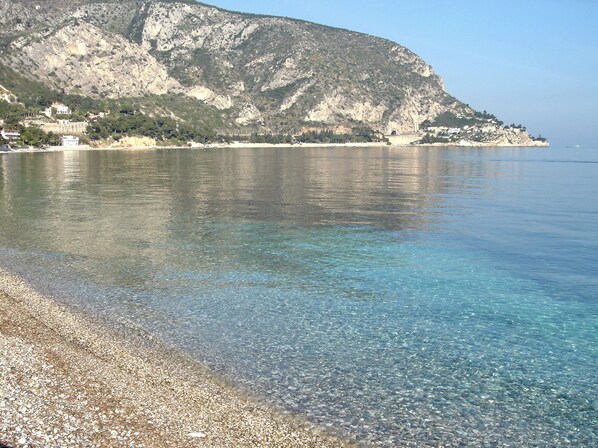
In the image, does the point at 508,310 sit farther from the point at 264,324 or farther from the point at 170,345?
the point at 170,345

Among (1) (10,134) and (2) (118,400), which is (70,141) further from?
(2) (118,400)

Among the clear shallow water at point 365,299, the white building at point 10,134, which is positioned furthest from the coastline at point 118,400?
the white building at point 10,134

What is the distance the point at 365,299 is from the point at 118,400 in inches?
426

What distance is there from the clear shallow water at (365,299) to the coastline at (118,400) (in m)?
0.90

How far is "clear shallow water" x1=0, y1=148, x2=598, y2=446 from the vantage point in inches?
487

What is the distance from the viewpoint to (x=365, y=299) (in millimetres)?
20312

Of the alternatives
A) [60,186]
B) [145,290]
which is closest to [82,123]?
[60,186]

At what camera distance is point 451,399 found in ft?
41.3

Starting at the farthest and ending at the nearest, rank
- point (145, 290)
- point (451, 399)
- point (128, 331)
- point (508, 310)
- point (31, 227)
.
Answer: point (31, 227)
point (145, 290)
point (508, 310)
point (128, 331)
point (451, 399)

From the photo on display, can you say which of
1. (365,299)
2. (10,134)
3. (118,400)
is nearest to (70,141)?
(10,134)

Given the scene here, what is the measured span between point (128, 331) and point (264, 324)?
4169 mm

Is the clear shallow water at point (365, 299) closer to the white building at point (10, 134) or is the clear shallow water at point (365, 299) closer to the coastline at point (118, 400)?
the coastline at point (118, 400)

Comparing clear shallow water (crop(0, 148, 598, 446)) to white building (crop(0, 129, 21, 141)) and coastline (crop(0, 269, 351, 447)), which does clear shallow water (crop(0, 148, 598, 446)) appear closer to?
coastline (crop(0, 269, 351, 447))

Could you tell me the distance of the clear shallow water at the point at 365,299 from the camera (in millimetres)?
12367
